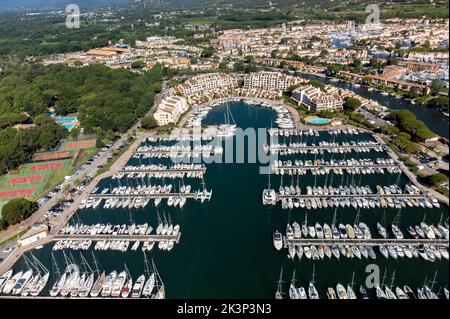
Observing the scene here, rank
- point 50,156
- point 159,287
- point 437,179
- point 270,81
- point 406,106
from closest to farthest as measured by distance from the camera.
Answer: point 159,287 < point 437,179 < point 50,156 < point 406,106 < point 270,81

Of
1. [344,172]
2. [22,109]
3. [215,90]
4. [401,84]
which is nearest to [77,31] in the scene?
[22,109]

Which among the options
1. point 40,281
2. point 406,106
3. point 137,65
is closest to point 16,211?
point 40,281

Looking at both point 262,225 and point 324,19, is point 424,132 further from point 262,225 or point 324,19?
point 324,19

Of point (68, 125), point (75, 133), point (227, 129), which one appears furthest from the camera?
point (68, 125)

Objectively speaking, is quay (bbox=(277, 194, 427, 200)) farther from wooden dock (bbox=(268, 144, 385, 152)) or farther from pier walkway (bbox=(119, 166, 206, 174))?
pier walkway (bbox=(119, 166, 206, 174))

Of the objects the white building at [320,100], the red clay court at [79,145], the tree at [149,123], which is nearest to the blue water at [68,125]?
the red clay court at [79,145]

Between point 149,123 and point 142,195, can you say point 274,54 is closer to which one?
point 149,123
